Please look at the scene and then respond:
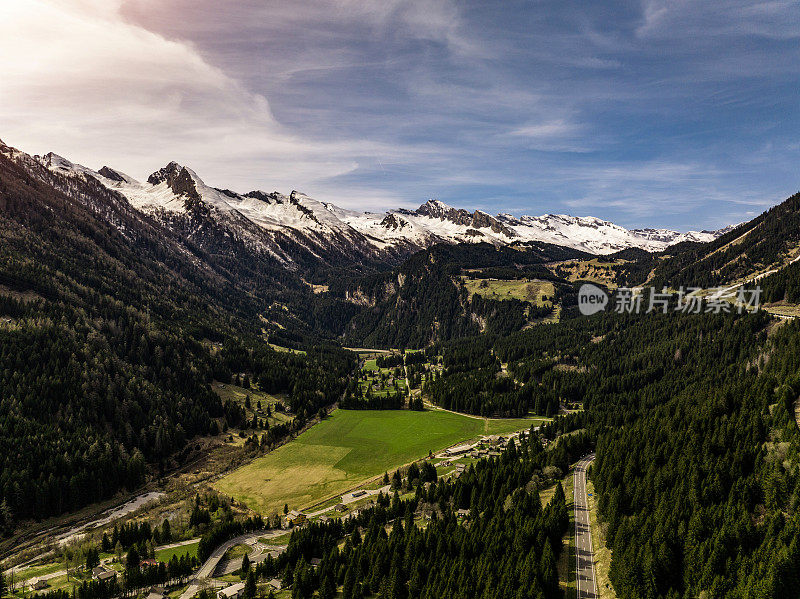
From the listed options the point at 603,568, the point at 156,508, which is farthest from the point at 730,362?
the point at 156,508

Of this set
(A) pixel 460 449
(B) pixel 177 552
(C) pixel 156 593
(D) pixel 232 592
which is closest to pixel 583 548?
(D) pixel 232 592

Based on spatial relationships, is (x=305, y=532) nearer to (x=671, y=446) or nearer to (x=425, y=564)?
(x=425, y=564)

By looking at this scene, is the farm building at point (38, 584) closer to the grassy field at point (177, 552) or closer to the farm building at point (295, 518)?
the grassy field at point (177, 552)

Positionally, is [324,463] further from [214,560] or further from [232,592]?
[232,592]

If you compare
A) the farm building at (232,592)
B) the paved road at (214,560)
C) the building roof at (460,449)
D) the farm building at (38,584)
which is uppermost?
the building roof at (460,449)

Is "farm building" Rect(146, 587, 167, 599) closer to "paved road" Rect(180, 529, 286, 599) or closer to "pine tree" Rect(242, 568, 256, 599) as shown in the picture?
"paved road" Rect(180, 529, 286, 599)

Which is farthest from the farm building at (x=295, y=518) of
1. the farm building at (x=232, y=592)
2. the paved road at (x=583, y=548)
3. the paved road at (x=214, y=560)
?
the paved road at (x=583, y=548)
